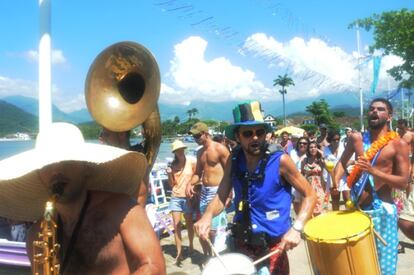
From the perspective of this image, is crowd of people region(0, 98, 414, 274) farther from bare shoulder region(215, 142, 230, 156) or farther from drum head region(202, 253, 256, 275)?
drum head region(202, 253, 256, 275)

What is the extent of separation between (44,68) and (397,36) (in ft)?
64.4

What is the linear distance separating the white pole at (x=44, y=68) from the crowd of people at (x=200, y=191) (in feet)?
1.98

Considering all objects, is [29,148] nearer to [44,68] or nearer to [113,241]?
[113,241]

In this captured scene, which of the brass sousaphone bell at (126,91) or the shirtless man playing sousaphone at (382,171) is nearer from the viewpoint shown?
the brass sousaphone bell at (126,91)

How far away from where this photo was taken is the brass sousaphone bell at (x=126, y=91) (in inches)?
136

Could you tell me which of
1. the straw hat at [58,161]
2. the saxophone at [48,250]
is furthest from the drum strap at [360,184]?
the saxophone at [48,250]

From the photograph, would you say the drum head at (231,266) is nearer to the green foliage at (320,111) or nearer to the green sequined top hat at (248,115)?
the green sequined top hat at (248,115)

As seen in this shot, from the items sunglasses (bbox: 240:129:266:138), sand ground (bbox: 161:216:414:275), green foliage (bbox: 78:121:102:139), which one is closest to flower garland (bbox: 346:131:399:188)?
sunglasses (bbox: 240:129:266:138)

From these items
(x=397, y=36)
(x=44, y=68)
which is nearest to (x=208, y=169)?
(x=44, y=68)

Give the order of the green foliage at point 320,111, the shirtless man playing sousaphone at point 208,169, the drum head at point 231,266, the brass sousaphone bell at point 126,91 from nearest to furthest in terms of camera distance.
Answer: the drum head at point 231,266, the brass sousaphone bell at point 126,91, the shirtless man playing sousaphone at point 208,169, the green foliage at point 320,111

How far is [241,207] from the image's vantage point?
10.8 ft

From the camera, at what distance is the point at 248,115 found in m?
3.35

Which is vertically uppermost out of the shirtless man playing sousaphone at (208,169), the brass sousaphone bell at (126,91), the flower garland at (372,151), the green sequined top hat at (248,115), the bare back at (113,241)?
the brass sousaphone bell at (126,91)

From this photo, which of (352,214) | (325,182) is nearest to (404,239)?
(325,182)
